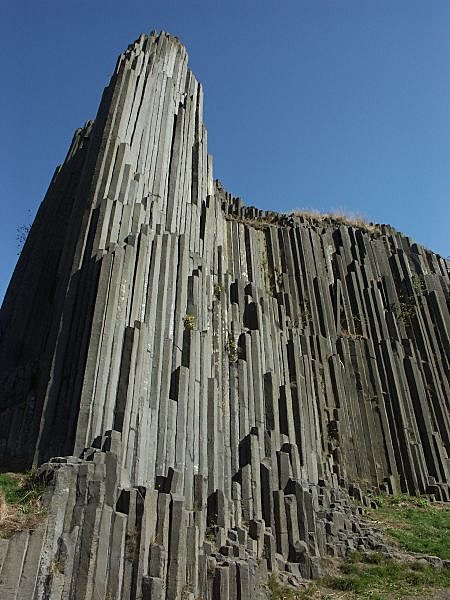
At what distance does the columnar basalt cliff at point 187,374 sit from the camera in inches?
276

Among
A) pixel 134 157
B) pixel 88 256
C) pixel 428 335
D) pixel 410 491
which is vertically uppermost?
pixel 134 157

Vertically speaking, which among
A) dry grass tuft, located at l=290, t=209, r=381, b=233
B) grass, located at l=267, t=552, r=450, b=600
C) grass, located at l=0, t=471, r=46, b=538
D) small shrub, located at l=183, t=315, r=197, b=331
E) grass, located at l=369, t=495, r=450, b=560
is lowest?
grass, located at l=267, t=552, r=450, b=600

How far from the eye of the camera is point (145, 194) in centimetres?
1307

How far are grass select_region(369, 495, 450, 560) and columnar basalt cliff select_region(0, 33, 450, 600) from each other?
2.11ft

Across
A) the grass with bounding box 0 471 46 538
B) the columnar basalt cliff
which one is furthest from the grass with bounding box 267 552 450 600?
the grass with bounding box 0 471 46 538

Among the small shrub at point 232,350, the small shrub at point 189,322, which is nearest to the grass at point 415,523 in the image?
the small shrub at point 232,350

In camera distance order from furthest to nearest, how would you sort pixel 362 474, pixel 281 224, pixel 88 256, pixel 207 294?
pixel 281 224, pixel 362 474, pixel 207 294, pixel 88 256

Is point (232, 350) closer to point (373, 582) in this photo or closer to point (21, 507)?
point (373, 582)

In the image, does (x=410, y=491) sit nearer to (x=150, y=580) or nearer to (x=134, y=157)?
(x=150, y=580)

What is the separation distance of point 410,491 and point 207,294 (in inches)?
306

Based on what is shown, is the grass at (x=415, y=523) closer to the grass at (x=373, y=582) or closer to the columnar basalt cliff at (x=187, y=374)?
the columnar basalt cliff at (x=187, y=374)

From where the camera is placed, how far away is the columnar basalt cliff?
7.00 m

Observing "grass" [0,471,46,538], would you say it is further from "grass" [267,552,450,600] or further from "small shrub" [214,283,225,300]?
"small shrub" [214,283,225,300]

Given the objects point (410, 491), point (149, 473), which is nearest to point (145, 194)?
point (149, 473)
